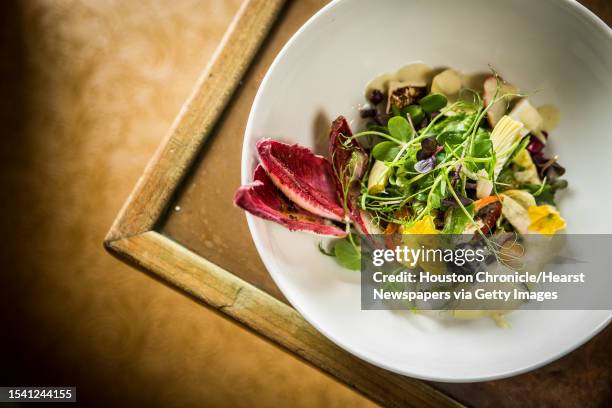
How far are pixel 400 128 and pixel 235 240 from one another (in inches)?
14.3

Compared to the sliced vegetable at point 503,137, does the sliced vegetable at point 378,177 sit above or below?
below

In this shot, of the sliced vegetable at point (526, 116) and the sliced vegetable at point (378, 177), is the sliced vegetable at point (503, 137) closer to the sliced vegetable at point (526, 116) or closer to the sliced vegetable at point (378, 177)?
the sliced vegetable at point (526, 116)

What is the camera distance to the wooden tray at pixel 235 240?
0.89 metres

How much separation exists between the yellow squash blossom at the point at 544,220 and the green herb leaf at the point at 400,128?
9.1 inches

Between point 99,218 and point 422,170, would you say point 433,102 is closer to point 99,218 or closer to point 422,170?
point 422,170

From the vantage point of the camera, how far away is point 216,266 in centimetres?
91

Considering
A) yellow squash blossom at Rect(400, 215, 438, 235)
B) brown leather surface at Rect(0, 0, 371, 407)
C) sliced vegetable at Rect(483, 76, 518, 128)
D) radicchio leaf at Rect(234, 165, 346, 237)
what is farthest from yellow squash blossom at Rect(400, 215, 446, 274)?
brown leather surface at Rect(0, 0, 371, 407)

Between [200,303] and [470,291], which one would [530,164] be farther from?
[200,303]

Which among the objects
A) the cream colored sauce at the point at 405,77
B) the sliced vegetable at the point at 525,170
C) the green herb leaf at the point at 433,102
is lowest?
the sliced vegetable at the point at 525,170

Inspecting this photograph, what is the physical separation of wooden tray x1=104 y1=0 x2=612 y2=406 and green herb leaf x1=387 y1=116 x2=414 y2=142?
0.27 metres

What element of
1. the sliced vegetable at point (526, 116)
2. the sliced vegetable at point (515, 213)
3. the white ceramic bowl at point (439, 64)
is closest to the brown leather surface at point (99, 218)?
the white ceramic bowl at point (439, 64)

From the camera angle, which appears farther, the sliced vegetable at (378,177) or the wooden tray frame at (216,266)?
the wooden tray frame at (216,266)

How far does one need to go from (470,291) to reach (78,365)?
79 centimetres

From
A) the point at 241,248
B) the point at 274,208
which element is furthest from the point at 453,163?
the point at 241,248
